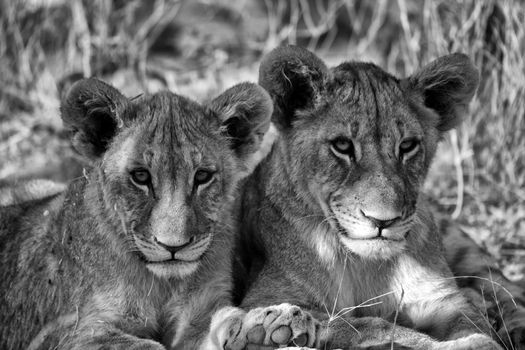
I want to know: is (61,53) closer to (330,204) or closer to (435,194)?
(435,194)

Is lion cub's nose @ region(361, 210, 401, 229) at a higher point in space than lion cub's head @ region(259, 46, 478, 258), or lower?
lower

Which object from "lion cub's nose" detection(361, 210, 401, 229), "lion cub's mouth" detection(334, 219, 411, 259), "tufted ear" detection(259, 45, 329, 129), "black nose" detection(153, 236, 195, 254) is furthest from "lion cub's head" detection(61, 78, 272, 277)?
"lion cub's nose" detection(361, 210, 401, 229)

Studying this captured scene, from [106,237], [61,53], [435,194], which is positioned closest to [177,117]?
[106,237]

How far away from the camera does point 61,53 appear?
817 centimetres

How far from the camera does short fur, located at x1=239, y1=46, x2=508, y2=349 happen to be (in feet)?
13.8

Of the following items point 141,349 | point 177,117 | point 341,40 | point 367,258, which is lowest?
point 141,349

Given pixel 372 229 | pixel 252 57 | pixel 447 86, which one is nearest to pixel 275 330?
pixel 372 229

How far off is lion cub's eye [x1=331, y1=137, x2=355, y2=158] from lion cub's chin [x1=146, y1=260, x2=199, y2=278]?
802mm

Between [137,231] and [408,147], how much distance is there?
1.25 m

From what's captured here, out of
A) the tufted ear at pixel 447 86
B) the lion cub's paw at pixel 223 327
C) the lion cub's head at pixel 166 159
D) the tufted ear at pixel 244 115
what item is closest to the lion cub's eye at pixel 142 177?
the lion cub's head at pixel 166 159

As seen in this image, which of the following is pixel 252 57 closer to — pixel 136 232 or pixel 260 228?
pixel 260 228

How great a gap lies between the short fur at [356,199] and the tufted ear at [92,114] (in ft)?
2.40

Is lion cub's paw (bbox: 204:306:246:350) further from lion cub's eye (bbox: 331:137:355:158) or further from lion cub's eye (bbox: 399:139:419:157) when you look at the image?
lion cub's eye (bbox: 399:139:419:157)

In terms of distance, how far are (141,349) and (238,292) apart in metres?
0.85
